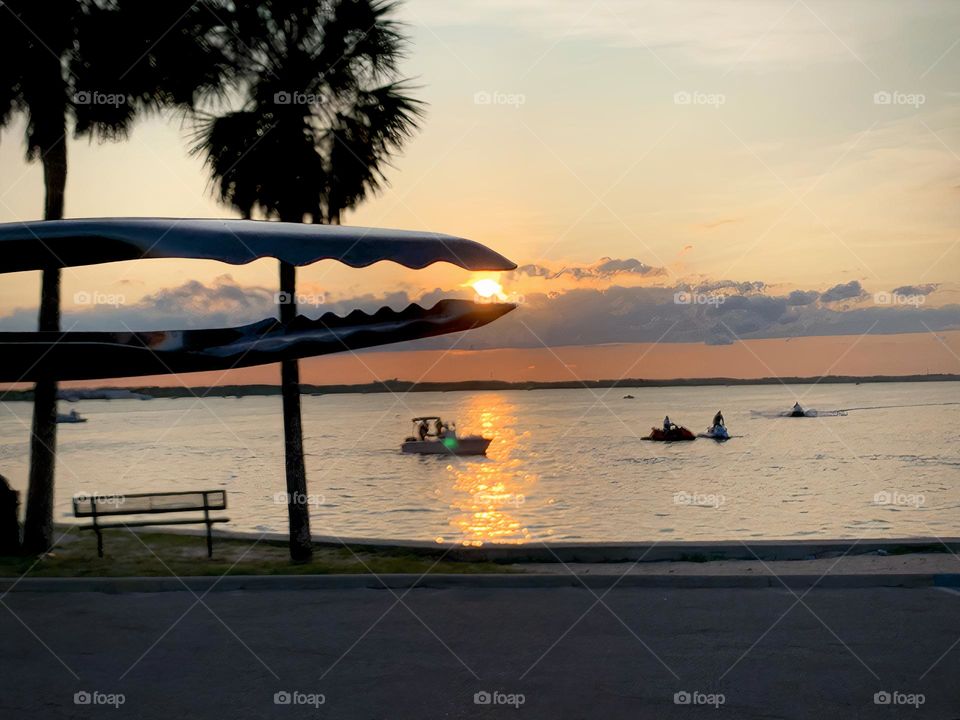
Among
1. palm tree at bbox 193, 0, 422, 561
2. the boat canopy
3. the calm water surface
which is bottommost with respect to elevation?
the calm water surface

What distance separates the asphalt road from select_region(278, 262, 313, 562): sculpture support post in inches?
134

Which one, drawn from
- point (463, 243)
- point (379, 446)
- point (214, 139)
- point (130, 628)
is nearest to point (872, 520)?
point (214, 139)

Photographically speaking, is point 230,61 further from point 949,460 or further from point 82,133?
point 949,460

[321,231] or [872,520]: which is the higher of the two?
[321,231]

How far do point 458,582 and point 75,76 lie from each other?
30.8 ft

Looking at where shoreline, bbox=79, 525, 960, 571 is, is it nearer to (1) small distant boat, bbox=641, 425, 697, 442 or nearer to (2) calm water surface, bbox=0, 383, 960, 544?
(2) calm water surface, bbox=0, 383, 960, 544

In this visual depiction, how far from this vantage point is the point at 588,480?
6372 cm

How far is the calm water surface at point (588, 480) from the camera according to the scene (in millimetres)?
39312

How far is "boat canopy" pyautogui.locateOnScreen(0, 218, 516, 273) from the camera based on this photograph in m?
4.84

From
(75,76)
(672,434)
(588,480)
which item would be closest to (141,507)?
(75,76)

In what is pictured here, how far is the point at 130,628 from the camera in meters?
9.99

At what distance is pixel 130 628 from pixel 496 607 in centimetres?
357

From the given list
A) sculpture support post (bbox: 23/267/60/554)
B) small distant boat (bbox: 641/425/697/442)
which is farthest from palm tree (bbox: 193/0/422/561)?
small distant boat (bbox: 641/425/697/442)

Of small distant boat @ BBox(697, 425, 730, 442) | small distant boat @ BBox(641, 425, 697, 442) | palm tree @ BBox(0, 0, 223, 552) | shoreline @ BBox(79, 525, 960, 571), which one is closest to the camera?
shoreline @ BBox(79, 525, 960, 571)
